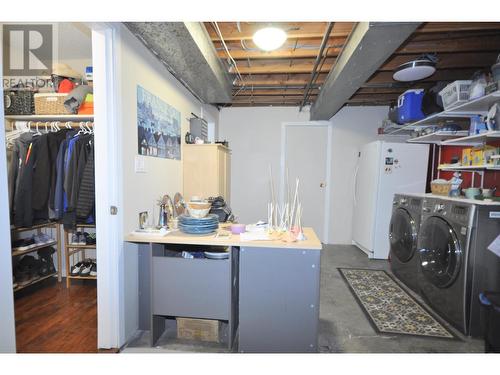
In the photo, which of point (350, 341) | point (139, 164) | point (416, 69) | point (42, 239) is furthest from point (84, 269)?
point (416, 69)

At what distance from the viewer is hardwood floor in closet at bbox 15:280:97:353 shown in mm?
1608

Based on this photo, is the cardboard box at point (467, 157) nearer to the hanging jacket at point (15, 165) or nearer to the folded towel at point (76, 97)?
the folded towel at point (76, 97)

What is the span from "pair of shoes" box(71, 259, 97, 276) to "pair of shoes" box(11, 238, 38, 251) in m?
0.44

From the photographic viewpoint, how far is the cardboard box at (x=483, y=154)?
6.69ft

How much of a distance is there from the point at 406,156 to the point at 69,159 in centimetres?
396

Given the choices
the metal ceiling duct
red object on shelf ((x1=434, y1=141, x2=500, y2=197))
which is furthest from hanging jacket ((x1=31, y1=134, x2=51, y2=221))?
red object on shelf ((x1=434, y1=141, x2=500, y2=197))

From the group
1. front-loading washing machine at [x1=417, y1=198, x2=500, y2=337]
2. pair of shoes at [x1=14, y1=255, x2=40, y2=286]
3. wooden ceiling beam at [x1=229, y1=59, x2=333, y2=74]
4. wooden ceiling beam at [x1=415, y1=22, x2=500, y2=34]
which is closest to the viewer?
front-loading washing machine at [x1=417, y1=198, x2=500, y2=337]

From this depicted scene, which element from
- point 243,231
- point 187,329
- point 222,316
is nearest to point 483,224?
point 243,231

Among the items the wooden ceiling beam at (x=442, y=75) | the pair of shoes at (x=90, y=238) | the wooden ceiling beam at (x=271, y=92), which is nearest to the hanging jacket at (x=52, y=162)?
the pair of shoes at (x=90, y=238)

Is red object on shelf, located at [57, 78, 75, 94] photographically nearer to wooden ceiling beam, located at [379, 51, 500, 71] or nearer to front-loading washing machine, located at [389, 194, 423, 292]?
wooden ceiling beam, located at [379, 51, 500, 71]

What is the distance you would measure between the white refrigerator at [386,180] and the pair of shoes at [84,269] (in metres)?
3.58

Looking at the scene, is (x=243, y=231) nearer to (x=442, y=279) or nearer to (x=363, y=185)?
(x=442, y=279)

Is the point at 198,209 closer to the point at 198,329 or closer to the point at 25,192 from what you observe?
the point at 198,329
